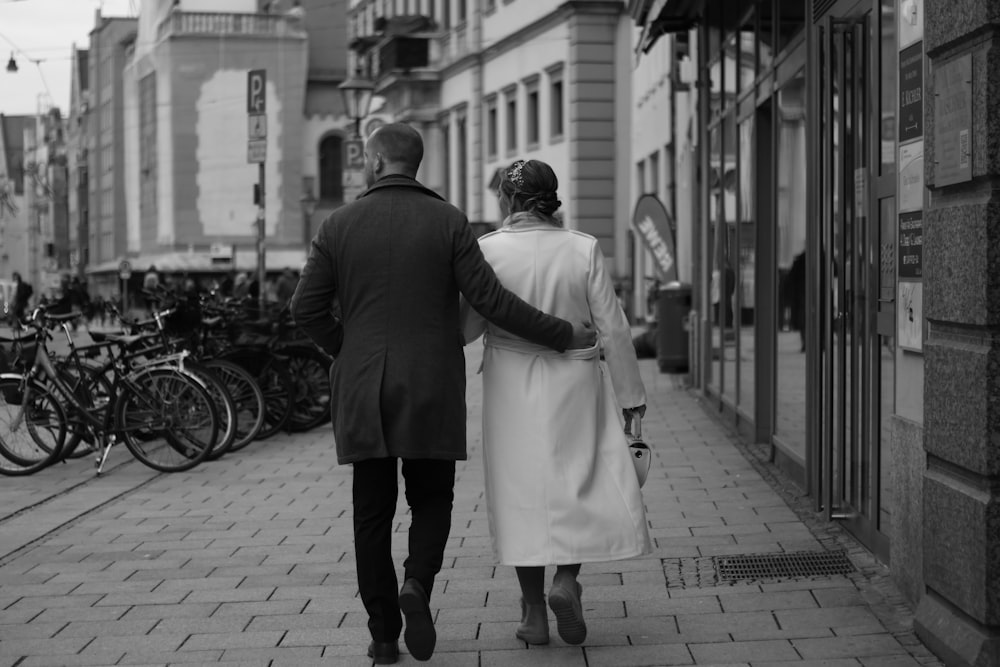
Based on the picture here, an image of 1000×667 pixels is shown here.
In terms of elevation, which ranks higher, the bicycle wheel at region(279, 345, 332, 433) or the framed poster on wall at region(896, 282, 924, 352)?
the framed poster on wall at region(896, 282, 924, 352)

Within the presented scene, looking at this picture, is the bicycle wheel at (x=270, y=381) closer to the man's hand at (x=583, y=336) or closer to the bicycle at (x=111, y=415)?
the bicycle at (x=111, y=415)

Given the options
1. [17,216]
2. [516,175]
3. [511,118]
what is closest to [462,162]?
[511,118]

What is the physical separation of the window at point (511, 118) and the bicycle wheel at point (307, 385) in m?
27.6

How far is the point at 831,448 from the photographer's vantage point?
7777 millimetres

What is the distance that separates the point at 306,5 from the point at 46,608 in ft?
201

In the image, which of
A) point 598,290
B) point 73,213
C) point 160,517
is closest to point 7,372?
point 160,517

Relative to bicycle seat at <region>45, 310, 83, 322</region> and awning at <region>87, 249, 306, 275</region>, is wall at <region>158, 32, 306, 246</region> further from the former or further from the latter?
bicycle seat at <region>45, 310, 83, 322</region>

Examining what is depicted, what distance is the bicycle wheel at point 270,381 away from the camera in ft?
41.5

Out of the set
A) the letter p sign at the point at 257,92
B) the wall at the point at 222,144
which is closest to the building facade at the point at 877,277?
the letter p sign at the point at 257,92

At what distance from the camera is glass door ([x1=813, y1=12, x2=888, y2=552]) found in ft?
Result: 22.8

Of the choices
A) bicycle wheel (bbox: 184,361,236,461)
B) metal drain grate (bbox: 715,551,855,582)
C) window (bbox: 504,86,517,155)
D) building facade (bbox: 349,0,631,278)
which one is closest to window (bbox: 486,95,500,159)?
building facade (bbox: 349,0,631,278)

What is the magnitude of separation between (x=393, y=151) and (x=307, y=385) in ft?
26.9

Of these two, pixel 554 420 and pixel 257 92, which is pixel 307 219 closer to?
pixel 257 92

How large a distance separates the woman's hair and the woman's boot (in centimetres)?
130
